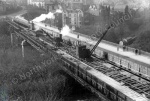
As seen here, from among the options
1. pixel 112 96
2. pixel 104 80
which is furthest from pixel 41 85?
pixel 112 96

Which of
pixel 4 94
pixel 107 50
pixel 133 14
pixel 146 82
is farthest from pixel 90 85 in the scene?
pixel 133 14

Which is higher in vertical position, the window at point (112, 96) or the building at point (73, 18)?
the building at point (73, 18)

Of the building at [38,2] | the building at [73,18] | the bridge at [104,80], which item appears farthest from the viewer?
the building at [38,2]

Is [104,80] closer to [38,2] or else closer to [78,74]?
[78,74]

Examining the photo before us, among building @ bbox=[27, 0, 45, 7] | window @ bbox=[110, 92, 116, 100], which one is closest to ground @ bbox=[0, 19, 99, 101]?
window @ bbox=[110, 92, 116, 100]

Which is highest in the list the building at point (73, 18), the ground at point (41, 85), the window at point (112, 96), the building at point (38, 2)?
the building at point (38, 2)

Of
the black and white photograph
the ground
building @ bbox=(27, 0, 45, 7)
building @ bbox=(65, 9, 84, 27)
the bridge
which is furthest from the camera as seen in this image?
building @ bbox=(27, 0, 45, 7)

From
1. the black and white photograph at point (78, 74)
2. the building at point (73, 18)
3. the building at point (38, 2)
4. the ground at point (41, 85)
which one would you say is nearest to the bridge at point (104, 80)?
the black and white photograph at point (78, 74)

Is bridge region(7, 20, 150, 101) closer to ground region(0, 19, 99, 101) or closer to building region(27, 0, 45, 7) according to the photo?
ground region(0, 19, 99, 101)

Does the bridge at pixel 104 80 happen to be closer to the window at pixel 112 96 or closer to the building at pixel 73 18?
the window at pixel 112 96

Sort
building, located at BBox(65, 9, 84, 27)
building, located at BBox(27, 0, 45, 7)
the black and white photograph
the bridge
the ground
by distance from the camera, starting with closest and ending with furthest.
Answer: the bridge
the black and white photograph
the ground
building, located at BBox(65, 9, 84, 27)
building, located at BBox(27, 0, 45, 7)

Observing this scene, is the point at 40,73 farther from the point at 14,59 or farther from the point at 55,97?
the point at 14,59

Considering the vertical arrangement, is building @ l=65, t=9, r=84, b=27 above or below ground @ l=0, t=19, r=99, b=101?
above
